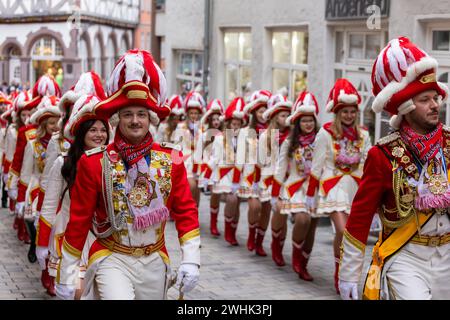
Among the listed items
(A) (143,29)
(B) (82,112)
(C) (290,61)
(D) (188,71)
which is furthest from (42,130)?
(A) (143,29)

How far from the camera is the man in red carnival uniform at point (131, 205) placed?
5.12m

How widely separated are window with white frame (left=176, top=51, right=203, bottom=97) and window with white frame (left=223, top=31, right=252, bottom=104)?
1.91 meters

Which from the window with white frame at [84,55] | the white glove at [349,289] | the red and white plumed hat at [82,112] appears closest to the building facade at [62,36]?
the window with white frame at [84,55]

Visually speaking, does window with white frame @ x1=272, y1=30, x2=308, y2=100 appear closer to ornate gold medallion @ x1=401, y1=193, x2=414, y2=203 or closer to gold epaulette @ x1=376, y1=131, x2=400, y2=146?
gold epaulette @ x1=376, y1=131, x2=400, y2=146

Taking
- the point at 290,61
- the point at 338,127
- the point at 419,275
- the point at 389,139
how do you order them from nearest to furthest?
1. the point at 419,275
2. the point at 389,139
3. the point at 338,127
4. the point at 290,61

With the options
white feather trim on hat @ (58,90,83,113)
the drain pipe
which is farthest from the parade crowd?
the drain pipe

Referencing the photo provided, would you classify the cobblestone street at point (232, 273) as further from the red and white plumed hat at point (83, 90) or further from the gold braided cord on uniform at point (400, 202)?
the gold braided cord on uniform at point (400, 202)

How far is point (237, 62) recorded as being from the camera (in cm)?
1795

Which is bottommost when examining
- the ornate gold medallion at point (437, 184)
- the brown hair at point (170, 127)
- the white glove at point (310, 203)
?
the white glove at point (310, 203)

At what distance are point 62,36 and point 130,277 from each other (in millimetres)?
29180

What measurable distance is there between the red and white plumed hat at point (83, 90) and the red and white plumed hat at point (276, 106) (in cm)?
268

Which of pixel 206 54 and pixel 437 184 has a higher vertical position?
pixel 206 54

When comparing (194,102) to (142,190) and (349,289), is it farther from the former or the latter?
(349,289)
